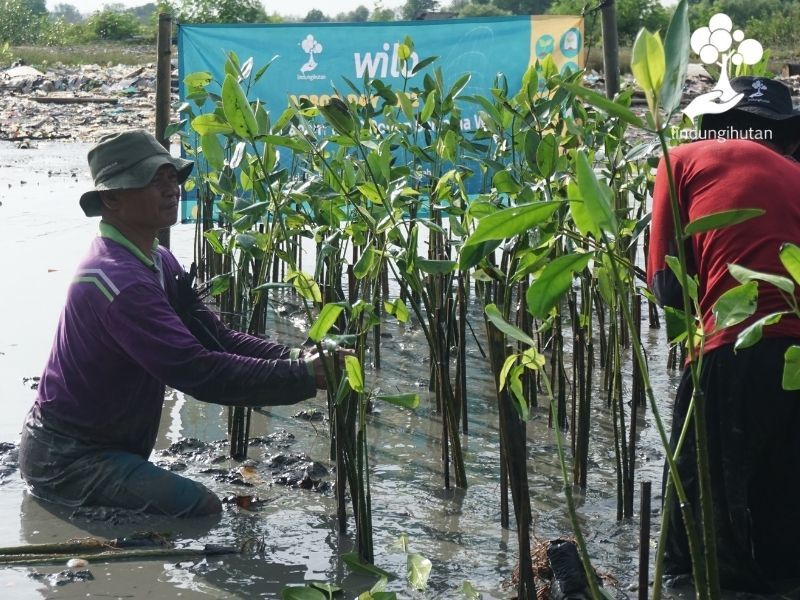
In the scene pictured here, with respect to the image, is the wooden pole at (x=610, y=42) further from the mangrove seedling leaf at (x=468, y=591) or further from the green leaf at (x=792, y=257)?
the green leaf at (x=792, y=257)

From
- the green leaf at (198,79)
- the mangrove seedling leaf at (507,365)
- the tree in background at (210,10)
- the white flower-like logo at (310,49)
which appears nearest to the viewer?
the mangrove seedling leaf at (507,365)

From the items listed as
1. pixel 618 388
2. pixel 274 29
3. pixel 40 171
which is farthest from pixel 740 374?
pixel 40 171

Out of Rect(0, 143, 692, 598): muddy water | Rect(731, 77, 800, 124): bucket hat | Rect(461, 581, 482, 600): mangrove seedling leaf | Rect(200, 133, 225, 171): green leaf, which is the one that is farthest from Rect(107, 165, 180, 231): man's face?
Rect(731, 77, 800, 124): bucket hat

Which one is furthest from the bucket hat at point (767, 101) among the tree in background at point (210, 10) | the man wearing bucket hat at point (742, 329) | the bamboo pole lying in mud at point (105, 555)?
the tree in background at point (210, 10)

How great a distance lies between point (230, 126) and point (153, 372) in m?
0.80

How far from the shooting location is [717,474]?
288 cm

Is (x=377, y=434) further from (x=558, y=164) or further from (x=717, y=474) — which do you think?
(x=717, y=474)

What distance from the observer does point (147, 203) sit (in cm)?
338

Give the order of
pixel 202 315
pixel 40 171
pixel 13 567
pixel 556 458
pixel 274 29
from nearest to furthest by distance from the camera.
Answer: pixel 13 567
pixel 202 315
pixel 556 458
pixel 274 29
pixel 40 171

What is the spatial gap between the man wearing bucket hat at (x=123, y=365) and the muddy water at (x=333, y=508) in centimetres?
10

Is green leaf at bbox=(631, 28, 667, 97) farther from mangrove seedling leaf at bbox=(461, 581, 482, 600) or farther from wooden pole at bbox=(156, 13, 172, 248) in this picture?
wooden pole at bbox=(156, 13, 172, 248)

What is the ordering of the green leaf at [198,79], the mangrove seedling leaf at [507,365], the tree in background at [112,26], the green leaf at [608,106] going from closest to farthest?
1. the green leaf at [608,106]
2. the mangrove seedling leaf at [507,365]
3. the green leaf at [198,79]
4. the tree in background at [112,26]

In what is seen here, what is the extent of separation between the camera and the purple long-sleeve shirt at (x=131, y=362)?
3.16 meters

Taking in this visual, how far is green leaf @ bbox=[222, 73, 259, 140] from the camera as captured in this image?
2646 millimetres
